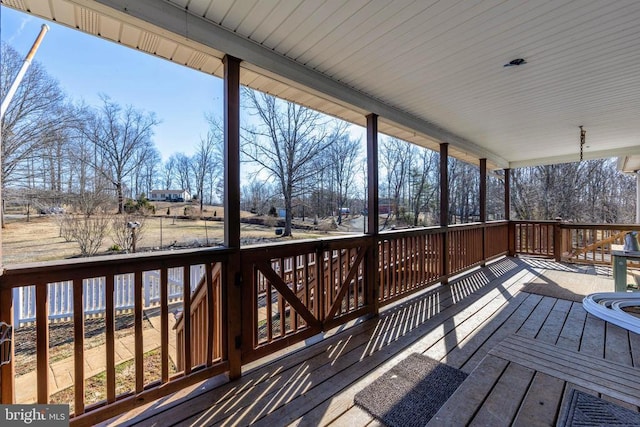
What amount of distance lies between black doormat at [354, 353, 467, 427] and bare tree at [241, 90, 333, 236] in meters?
3.48

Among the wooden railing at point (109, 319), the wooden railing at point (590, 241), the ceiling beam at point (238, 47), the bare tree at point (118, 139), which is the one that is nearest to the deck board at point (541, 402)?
the wooden railing at point (109, 319)

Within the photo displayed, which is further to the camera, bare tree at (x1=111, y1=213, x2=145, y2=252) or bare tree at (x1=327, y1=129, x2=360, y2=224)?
bare tree at (x1=327, y1=129, x2=360, y2=224)

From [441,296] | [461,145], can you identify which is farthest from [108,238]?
[461,145]

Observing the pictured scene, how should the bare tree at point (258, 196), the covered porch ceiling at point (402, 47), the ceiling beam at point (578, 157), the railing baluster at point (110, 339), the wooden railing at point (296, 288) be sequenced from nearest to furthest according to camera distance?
the railing baluster at point (110, 339), the covered porch ceiling at point (402, 47), the wooden railing at point (296, 288), the bare tree at point (258, 196), the ceiling beam at point (578, 157)

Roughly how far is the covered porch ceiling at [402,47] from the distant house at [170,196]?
1214 mm

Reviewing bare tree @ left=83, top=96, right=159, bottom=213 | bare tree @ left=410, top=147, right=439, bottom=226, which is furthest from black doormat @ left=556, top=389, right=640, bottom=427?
bare tree @ left=410, top=147, right=439, bottom=226

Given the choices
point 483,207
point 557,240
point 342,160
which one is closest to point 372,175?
point 342,160

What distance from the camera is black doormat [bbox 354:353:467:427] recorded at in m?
1.66

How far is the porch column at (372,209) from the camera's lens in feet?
10.6

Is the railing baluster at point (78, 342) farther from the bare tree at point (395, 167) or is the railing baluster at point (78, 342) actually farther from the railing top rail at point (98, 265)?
the bare tree at point (395, 167)

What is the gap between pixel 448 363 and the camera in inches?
88.4

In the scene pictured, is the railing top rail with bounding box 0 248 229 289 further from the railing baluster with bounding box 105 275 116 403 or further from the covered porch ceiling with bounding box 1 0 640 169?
the covered porch ceiling with bounding box 1 0 640 169

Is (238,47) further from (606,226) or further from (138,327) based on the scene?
(606,226)

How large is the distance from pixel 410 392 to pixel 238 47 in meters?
2.69
